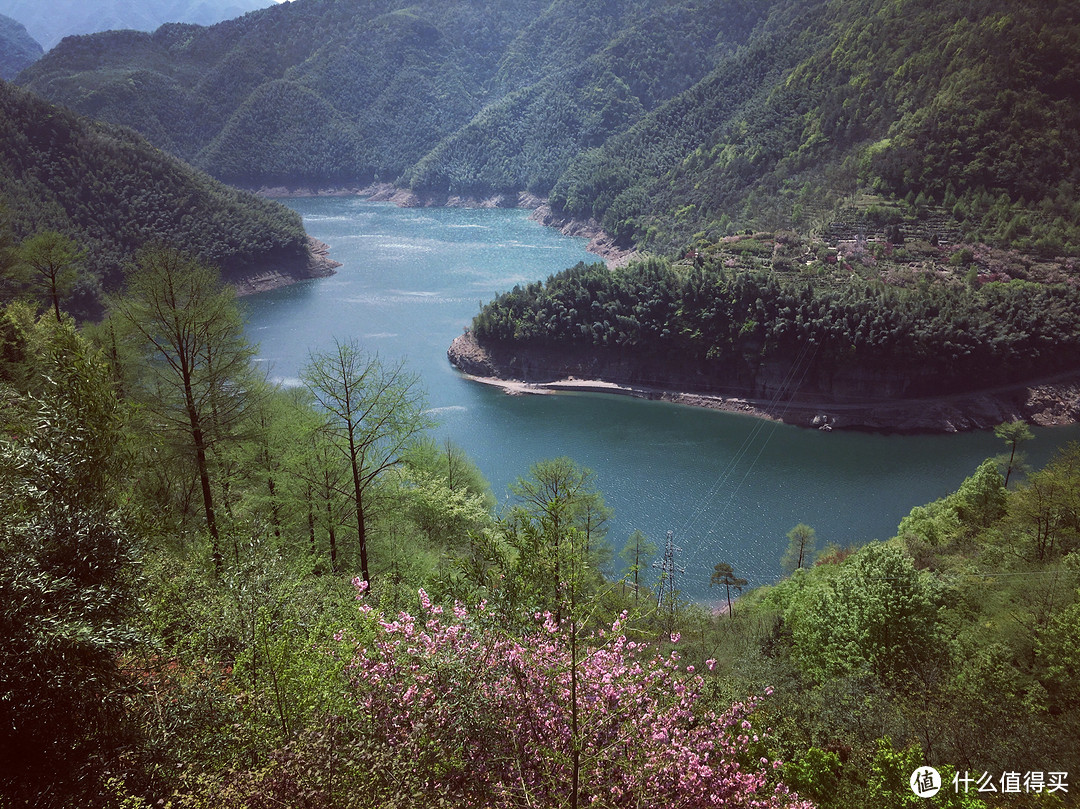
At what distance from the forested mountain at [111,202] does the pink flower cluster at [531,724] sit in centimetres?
7226

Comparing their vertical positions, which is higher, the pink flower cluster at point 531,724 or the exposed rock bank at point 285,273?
the exposed rock bank at point 285,273

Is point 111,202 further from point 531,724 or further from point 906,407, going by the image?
point 531,724

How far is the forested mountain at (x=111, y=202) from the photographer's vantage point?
77125 mm

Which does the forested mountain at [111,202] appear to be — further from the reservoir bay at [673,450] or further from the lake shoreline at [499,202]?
the lake shoreline at [499,202]

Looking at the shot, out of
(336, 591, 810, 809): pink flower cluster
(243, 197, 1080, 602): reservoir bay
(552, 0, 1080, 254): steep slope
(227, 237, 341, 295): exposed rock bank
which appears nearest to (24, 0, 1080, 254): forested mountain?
(552, 0, 1080, 254): steep slope

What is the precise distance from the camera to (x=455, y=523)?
82.4 feet

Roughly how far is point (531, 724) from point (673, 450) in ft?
156

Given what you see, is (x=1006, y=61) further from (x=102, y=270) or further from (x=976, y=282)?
(x=102, y=270)

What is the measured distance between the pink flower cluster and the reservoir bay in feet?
46.4

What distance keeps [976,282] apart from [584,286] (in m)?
37.4

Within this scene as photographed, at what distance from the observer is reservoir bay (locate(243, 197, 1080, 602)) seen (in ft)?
143

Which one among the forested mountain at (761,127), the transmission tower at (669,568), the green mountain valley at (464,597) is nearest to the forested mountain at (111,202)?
the green mountain valley at (464,597)

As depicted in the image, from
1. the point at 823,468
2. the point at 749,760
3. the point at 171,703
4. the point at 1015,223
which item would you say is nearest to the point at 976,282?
the point at 1015,223

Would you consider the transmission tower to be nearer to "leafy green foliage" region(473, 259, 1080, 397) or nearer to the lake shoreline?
"leafy green foliage" region(473, 259, 1080, 397)
